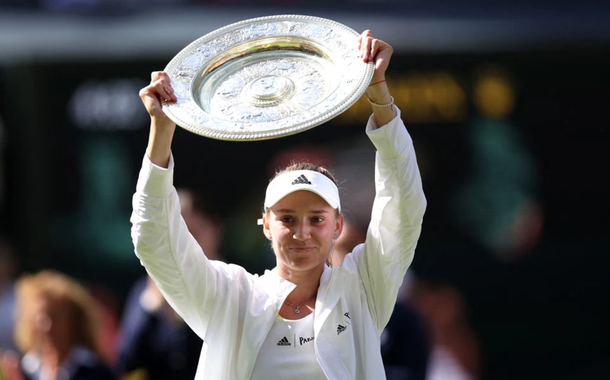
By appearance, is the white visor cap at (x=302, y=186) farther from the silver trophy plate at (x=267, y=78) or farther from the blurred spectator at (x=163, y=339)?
the blurred spectator at (x=163, y=339)

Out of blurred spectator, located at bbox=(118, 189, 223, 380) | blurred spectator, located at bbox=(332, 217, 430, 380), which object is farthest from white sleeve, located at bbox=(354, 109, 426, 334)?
blurred spectator, located at bbox=(118, 189, 223, 380)

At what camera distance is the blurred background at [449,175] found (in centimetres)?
708

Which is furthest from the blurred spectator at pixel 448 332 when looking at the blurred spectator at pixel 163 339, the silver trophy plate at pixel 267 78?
the silver trophy plate at pixel 267 78

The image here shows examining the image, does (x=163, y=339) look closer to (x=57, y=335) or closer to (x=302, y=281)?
(x=57, y=335)

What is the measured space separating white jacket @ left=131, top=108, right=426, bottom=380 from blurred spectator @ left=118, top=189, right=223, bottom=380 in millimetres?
2251

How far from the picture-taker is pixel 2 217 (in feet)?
24.1

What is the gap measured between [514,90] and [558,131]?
12.9 inches

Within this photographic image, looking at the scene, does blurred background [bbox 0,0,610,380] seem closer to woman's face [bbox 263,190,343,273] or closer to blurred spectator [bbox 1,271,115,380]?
blurred spectator [bbox 1,271,115,380]

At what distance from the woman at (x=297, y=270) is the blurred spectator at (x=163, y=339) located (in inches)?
89.3

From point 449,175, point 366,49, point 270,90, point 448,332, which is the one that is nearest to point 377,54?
point 366,49

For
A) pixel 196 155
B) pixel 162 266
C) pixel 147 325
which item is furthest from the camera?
pixel 196 155

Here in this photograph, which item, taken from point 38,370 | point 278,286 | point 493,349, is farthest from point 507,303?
point 278,286

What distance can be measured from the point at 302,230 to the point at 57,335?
2.65m

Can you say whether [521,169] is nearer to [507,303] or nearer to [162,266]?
[507,303]
